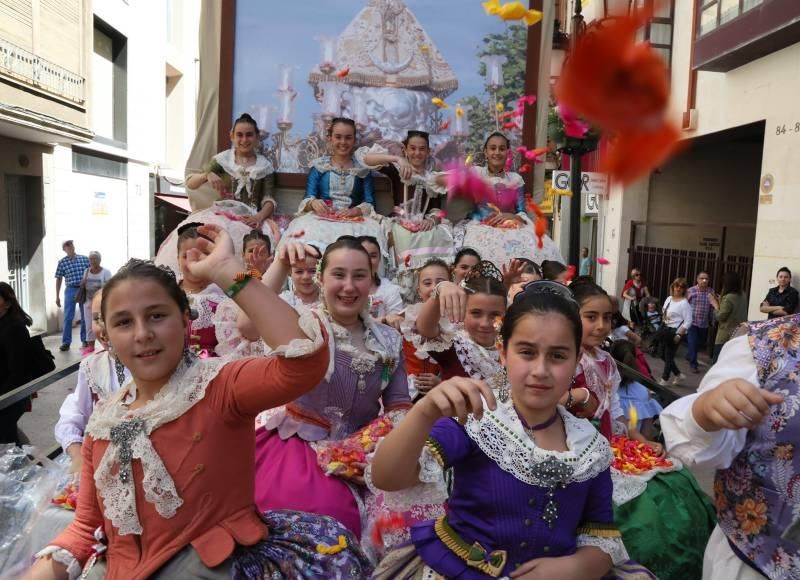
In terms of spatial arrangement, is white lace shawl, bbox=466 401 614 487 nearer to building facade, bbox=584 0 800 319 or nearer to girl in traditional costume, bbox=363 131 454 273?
girl in traditional costume, bbox=363 131 454 273

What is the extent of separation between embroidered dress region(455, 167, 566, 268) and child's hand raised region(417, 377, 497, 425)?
357 cm

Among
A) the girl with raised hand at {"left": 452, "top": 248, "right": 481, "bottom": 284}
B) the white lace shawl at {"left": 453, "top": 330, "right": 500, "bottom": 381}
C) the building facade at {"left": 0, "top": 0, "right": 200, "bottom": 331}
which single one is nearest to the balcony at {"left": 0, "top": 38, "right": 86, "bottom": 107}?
the building facade at {"left": 0, "top": 0, "right": 200, "bottom": 331}

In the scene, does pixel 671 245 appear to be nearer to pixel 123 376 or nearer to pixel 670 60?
pixel 670 60

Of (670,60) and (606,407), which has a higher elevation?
(670,60)

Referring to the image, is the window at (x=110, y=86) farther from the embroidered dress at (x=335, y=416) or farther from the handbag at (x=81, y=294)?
the embroidered dress at (x=335, y=416)

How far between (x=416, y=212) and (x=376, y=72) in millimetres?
1193

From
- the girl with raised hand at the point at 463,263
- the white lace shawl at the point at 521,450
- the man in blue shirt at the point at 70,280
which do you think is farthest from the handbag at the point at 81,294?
the white lace shawl at the point at 521,450

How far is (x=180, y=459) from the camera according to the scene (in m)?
1.70

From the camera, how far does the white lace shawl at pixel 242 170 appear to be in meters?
5.05

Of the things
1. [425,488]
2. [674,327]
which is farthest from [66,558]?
[674,327]

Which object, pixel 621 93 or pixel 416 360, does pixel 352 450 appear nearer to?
pixel 416 360

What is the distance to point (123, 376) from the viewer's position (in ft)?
8.89

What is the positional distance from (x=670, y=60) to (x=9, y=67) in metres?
11.2

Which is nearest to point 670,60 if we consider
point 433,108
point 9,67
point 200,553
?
point 433,108
